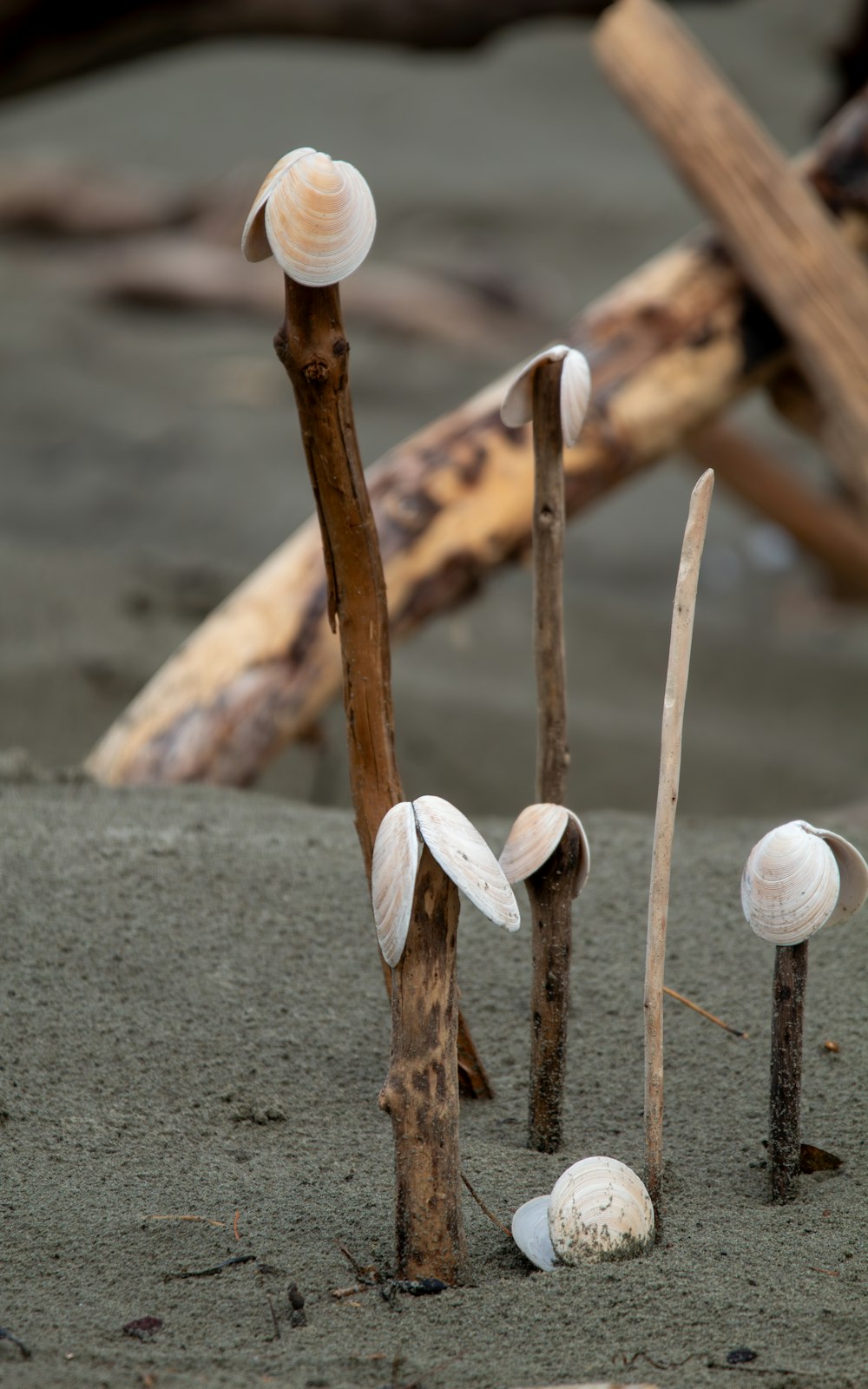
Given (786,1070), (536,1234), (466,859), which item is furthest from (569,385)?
(536,1234)

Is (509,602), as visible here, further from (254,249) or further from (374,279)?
(254,249)

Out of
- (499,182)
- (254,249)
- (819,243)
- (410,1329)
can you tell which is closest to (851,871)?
(410,1329)

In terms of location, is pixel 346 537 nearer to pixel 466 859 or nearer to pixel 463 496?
pixel 466 859

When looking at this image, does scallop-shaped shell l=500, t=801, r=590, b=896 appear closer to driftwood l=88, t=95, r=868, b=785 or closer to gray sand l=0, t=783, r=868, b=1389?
gray sand l=0, t=783, r=868, b=1389

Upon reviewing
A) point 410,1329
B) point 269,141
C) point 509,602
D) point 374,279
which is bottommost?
point 410,1329

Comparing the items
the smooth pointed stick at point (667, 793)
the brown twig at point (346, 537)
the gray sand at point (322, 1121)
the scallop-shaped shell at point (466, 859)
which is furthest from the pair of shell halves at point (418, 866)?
the gray sand at point (322, 1121)

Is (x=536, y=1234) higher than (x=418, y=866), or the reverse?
(x=418, y=866)

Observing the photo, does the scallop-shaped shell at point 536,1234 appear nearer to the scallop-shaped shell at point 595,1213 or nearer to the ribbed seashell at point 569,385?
the scallop-shaped shell at point 595,1213
